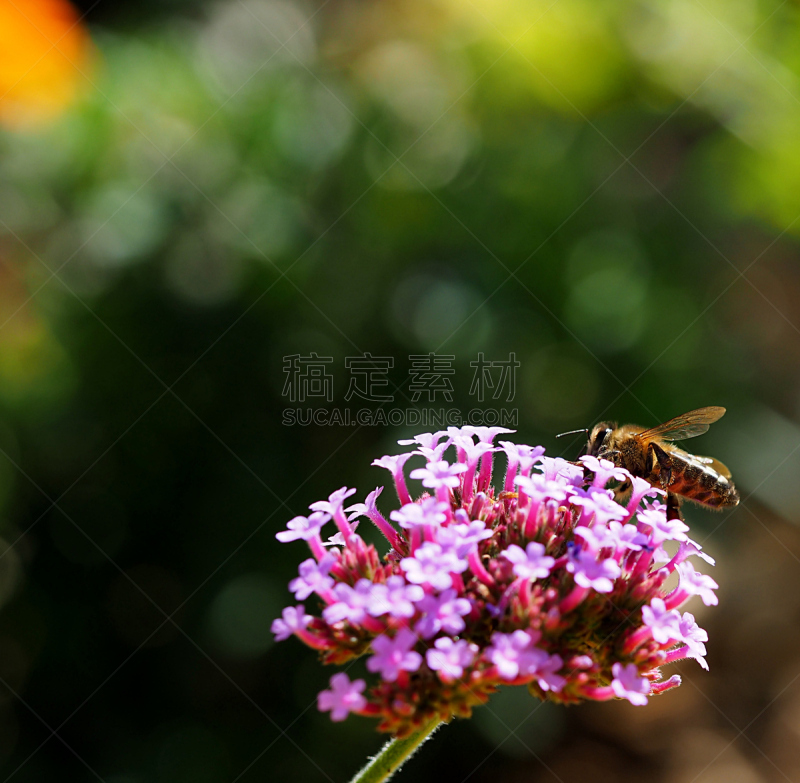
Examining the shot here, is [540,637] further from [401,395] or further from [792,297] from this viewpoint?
[792,297]

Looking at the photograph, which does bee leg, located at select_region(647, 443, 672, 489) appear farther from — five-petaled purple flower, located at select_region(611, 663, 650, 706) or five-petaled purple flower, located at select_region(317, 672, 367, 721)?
five-petaled purple flower, located at select_region(317, 672, 367, 721)

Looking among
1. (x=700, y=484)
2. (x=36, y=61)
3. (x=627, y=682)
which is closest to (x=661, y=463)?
(x=700, y=484)

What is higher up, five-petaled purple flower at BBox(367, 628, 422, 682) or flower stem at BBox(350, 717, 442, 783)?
five-petaled purple flower at BBox(367, 628, 422, 682)

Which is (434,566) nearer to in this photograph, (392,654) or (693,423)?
(392,654)

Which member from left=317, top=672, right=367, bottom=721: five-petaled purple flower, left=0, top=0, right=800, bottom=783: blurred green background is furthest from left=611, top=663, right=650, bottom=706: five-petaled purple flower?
left=0, top=0, right=800, bottom=783: blurred green background

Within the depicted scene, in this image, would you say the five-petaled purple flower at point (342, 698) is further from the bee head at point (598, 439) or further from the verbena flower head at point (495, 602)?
the bee head at point (598, 439)
